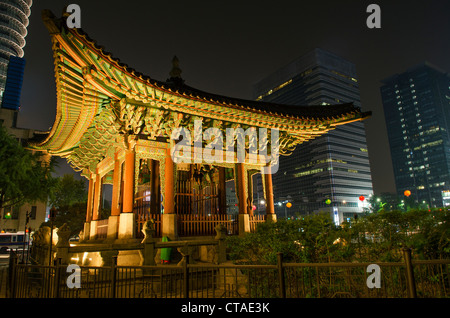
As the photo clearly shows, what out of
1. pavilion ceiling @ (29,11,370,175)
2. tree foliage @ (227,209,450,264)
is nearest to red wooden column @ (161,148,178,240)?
pavilion ceiling @ (29,11,370,175)

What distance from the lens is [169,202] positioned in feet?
40.4

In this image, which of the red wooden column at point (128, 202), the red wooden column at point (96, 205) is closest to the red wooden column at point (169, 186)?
the red wooden column at point (128, 202)

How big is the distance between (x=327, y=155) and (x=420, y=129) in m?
71.4

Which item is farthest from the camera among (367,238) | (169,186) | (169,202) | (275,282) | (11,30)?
(11,30)

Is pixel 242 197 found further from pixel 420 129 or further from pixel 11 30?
pixel 420 129

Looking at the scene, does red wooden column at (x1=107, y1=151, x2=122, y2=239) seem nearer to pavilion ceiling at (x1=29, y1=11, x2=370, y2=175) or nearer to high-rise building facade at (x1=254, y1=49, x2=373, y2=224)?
pavilion ceiling at (x1=29, y1=11, x2=370, y2=175)

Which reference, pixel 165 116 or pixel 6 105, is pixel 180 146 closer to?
pixel 165 116

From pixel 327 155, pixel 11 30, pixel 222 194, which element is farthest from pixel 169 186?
pixel 327 155

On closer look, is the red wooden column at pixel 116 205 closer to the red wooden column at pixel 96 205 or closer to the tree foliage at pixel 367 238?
the red wooden column at pixel 96 205

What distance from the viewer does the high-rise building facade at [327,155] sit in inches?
4139

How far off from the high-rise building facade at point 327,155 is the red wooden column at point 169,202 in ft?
318

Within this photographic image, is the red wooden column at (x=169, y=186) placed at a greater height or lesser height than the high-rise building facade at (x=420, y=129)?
lesser

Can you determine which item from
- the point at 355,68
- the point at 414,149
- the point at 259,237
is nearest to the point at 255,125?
the point at 259,237
